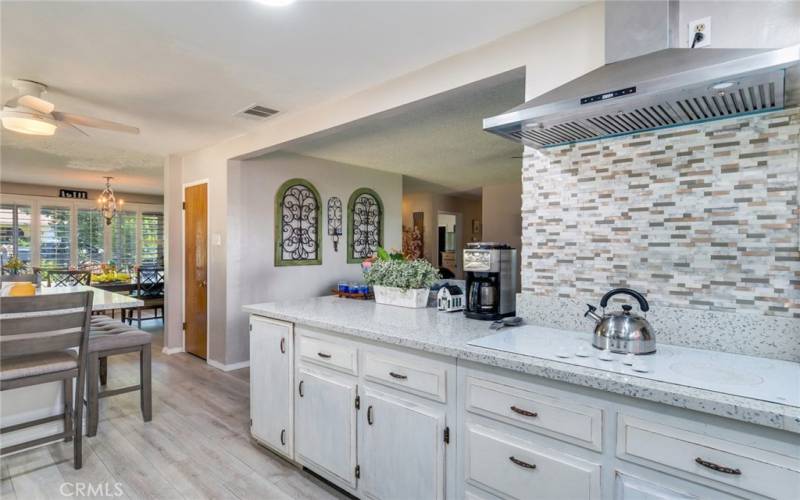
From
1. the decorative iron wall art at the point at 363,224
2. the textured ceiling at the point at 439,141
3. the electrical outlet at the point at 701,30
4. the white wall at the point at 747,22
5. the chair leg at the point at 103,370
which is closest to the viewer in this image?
the white wall at the point at 747,22

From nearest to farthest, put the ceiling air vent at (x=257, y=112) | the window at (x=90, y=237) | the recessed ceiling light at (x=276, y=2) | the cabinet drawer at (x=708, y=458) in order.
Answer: the cabinet drawer at (x=708, y=458) → the recessed ceiling light at (x=276, y=2) → the ceiling air vent at (x=257, y=112) → the window at (x=90, y=237)

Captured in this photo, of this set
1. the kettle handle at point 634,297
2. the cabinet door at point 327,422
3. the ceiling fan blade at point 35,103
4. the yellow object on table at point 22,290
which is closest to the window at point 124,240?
the yellow object on table at point 22,290

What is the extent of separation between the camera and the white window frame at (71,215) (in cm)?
754

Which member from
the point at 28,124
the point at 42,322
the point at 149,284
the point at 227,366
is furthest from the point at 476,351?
the point at 149,284

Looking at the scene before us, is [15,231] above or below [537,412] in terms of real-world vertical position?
above

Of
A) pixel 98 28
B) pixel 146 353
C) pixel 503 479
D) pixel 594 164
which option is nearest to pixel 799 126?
pixel 594 164

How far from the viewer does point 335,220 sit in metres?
5.34

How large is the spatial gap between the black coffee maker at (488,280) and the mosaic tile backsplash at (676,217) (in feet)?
0.42

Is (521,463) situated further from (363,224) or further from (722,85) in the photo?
(363,224)

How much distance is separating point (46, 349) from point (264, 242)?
2.40 meters

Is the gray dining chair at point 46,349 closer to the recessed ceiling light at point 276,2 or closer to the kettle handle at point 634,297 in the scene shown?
the recessed ceiling light at point 276,2

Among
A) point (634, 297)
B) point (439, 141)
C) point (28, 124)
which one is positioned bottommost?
point (634, 297)

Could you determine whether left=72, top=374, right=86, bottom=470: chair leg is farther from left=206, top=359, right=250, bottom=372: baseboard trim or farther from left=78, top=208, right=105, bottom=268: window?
left=78, top=208, right=105, bottom=268: window

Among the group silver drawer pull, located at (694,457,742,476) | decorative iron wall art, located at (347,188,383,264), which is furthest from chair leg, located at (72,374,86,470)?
decorative iron wall art, located at (347,188,383,264)
